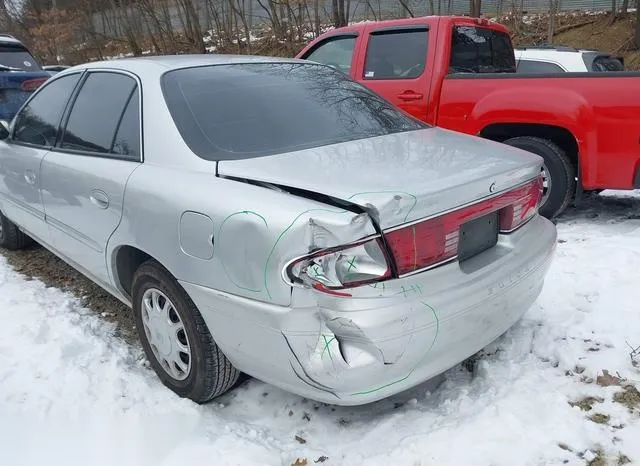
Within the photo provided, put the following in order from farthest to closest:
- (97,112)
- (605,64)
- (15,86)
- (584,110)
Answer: (15,86)
(605,64)
(584,110)
(97,112)

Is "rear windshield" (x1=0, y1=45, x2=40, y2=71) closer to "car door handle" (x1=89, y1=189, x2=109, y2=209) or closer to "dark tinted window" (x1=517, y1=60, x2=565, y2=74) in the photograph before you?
"dark tinted window" (x1=517, y1=60, x2=565, y2=74)

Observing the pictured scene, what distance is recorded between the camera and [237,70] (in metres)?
3.28

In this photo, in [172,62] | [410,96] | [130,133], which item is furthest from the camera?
[410,96]

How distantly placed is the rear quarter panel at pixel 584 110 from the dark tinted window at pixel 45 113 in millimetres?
3218

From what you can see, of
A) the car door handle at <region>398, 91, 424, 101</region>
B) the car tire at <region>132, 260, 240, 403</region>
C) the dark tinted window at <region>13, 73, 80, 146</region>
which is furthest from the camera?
the car door handle at <region>398, 91, 424, 101</region>

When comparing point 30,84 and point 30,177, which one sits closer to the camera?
point 30,177

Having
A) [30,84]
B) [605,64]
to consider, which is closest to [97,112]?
[30,84]

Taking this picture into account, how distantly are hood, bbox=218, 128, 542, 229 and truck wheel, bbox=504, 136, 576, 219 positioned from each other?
6.96ft

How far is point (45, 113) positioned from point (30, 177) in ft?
1.54

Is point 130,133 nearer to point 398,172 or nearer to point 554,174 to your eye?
point 398,172

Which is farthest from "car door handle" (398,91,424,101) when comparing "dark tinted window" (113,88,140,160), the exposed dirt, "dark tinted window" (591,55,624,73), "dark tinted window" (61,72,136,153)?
the exposed dirt

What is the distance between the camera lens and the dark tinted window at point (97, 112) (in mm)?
3172

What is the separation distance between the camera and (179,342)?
2721 mm

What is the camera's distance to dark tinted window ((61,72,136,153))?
3172 mm
